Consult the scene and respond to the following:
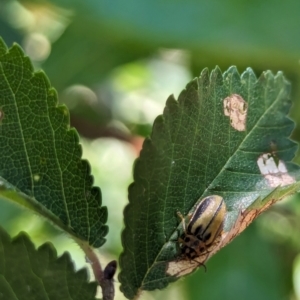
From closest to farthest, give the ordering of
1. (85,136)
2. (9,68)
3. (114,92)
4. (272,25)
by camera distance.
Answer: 1. (9,68)
2. (272,25)
3. (85,136)
4. (114,92)

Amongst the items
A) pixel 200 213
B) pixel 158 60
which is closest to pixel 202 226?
pixel 200 213


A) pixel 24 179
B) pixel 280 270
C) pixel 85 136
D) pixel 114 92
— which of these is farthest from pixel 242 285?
pixel 24 179

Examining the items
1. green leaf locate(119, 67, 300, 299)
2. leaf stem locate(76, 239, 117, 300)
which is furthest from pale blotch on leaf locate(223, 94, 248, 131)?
leaf stem locate(76, 239, 117, 300)

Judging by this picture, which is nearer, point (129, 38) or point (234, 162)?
point (234, 162)

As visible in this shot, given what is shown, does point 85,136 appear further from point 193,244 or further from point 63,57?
point 193,244

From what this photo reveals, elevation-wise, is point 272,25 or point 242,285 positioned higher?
point 272,25

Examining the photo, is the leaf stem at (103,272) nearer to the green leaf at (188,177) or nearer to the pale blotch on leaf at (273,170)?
the green leaf at (188,177)

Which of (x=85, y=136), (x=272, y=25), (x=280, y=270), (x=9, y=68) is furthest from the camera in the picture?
(x=85, y=136)
